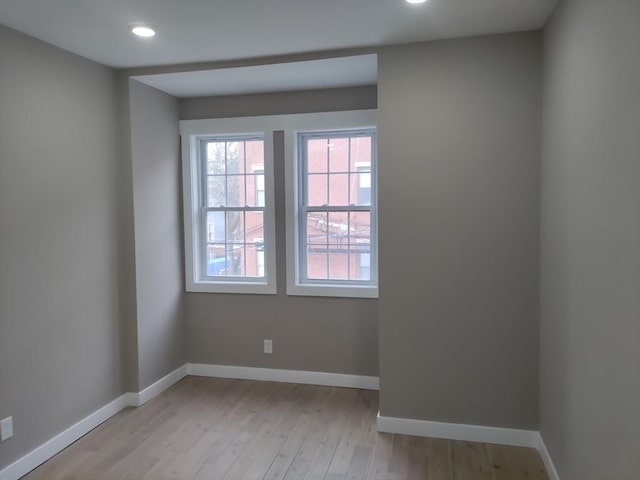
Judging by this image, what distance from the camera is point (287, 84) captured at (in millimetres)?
3627

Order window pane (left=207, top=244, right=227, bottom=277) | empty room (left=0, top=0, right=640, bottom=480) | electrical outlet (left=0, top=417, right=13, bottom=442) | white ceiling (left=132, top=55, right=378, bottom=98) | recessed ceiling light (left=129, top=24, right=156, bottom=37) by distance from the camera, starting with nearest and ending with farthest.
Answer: empty room (left=0, top=0, right=640, bottom=480) → electrical outlet (left=0, top=417, right=13, bottom=442) → recessed ceiling light (left=129, top=24, right=156, bottom=37) → white ceiling (left=132, top=55, right=378, bottom=98) → window pane (left=207, top=244, right=227, bottom=277)

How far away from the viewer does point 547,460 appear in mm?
2582

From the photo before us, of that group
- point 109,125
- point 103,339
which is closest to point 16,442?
point 103,339

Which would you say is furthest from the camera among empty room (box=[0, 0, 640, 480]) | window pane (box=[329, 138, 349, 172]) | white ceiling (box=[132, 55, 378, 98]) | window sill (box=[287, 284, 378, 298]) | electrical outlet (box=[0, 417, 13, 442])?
window pane (box=[329, 138, 349, 172])

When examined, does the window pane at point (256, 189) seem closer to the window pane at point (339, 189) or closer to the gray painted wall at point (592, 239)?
the window pane at point (339, 189)

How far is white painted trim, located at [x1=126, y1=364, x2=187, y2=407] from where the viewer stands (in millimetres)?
3510

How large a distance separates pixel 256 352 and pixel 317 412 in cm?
89

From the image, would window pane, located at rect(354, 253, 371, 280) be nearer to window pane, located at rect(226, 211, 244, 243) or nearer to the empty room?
the empty room

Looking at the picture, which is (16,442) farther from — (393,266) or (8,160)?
(393,266)

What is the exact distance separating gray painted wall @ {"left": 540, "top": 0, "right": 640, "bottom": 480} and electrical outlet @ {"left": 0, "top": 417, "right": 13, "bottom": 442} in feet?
9.50

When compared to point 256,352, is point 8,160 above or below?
above

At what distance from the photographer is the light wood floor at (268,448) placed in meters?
2.60

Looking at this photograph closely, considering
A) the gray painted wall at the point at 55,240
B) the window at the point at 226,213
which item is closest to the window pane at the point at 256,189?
the window at the point at 226,213

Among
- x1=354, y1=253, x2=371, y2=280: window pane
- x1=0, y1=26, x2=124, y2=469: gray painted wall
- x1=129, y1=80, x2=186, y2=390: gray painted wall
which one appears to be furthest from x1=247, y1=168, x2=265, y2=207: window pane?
x1=0, y1=26, x2=124, y2=469: gray painted wall
